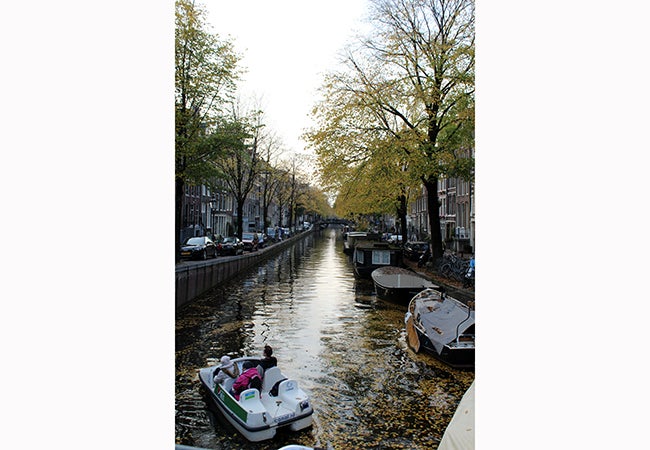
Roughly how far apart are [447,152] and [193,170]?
9.22 meters

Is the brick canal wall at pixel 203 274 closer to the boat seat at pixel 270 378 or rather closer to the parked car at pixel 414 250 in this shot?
the parked car at pixel 414 250

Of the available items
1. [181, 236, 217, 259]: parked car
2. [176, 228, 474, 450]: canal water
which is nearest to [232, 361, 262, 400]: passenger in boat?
[176, 228, 474, 450]: canal water

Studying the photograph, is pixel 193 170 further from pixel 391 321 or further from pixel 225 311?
pixel 391 321

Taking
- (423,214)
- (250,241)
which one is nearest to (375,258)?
(250,241)

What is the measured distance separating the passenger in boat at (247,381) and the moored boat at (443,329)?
4797 millimetres

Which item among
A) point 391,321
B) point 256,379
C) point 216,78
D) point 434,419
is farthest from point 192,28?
point 434,419

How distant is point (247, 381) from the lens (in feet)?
26.2

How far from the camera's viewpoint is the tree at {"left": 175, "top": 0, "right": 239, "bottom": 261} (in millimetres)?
17453

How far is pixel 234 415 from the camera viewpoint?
7672mm

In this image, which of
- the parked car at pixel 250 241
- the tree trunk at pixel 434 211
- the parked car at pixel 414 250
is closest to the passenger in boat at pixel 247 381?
the tree trunk at pixel 434 211

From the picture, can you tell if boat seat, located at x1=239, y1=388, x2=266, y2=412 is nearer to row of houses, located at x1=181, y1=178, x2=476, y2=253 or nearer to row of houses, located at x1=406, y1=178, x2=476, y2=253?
row of houses, located at x1=181, y1=178, x2=476, y2=253

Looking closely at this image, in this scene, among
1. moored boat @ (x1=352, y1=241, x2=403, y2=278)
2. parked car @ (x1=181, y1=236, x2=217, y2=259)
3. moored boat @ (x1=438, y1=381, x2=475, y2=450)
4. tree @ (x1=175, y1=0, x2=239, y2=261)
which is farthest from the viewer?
moored boat @ (x1=352, y1=241, x2=403, y2=278)

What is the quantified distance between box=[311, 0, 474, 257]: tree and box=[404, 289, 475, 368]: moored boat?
6842 millimetres
